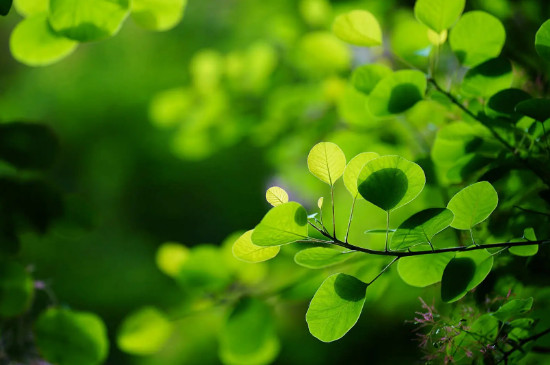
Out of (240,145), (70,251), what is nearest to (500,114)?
(240,145)

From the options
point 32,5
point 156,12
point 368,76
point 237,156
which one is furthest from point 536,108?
point 237,156

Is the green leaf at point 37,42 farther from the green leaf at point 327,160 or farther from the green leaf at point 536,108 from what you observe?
the green leaf at point 536,108

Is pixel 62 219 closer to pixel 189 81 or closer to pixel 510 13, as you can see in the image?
pixel 510 13

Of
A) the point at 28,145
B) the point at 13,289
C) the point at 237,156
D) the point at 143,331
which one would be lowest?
the point at 237,156

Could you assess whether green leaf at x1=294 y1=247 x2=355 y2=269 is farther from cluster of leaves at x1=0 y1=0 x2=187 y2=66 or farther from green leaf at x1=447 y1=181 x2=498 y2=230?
cluster of leaves at x1=0 y1=0 x2=187 y2=66

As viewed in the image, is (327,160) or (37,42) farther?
(37,42)

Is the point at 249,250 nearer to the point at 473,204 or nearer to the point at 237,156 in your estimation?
the point at 473,204
